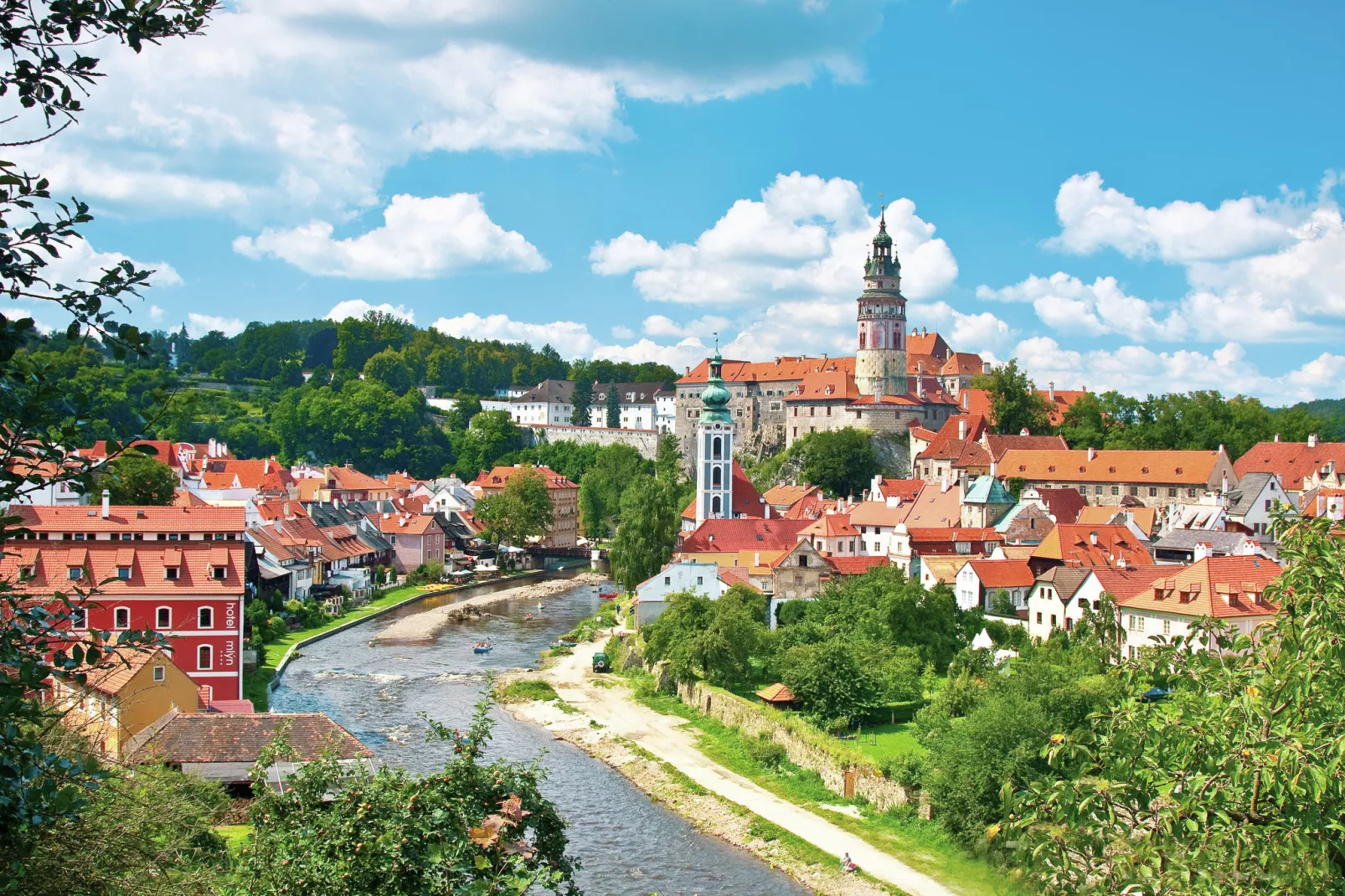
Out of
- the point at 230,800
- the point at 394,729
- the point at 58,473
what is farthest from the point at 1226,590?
the point at 58,473

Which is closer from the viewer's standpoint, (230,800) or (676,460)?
(230,800)

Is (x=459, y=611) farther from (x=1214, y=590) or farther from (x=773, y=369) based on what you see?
(x=773, y=369)

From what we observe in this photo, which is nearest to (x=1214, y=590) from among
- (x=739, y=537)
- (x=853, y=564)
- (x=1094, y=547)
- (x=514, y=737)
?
(x=1094, y=547)

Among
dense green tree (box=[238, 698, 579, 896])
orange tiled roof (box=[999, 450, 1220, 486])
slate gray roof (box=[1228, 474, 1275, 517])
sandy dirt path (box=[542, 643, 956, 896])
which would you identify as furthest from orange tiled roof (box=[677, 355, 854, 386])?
dense green tree (box=[238, 698, 579, 896])

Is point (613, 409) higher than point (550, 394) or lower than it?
lower

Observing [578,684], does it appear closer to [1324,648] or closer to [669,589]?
[669,589]

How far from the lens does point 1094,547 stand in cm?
3912

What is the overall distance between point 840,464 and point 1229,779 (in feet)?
203

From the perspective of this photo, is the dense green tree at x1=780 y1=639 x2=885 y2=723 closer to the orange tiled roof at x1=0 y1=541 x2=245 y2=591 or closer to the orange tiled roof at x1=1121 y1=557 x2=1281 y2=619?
the orange tiled roof at x1=1121 y1=557 x2=1281 y2=619

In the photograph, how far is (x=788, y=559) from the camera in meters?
40.8

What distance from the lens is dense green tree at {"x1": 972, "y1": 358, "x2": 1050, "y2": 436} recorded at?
69312 mm

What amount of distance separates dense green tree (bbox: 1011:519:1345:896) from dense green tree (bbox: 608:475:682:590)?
38527 mm

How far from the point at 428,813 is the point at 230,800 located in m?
9.53

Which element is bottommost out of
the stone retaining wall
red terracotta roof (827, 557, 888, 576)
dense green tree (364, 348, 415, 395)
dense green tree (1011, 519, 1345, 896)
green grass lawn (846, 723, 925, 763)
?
the stone retaining wall
